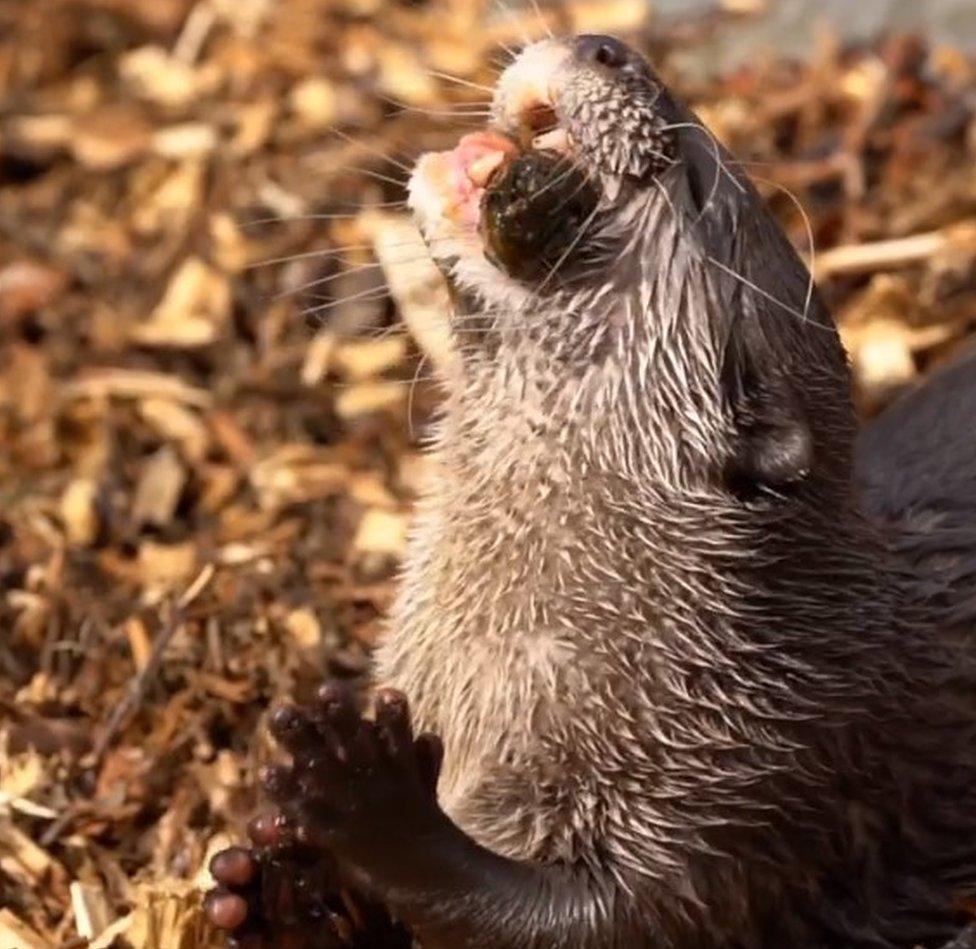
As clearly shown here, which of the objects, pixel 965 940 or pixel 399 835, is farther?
pixel 965 940

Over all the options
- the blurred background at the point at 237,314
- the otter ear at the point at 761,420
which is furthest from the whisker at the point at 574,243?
the blurred background at the point at 237,314

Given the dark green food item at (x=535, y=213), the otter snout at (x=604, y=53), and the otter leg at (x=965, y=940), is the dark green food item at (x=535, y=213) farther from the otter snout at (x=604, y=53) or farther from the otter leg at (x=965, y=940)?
the otter leg at (x=965, y=940)

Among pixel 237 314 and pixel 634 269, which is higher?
pixel 237 314

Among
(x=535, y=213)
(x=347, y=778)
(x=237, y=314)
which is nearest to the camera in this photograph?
(x=347, y=778)

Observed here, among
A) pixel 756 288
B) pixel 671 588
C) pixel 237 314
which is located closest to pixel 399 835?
pixel 671 588

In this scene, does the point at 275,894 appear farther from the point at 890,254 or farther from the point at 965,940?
the point at 890,254

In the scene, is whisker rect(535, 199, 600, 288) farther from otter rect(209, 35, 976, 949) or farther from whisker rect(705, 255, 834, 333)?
whisker rect(705, 255, 834, 333)

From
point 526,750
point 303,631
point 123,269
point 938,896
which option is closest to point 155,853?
point 303,631

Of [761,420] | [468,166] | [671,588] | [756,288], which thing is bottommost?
[671,588]
